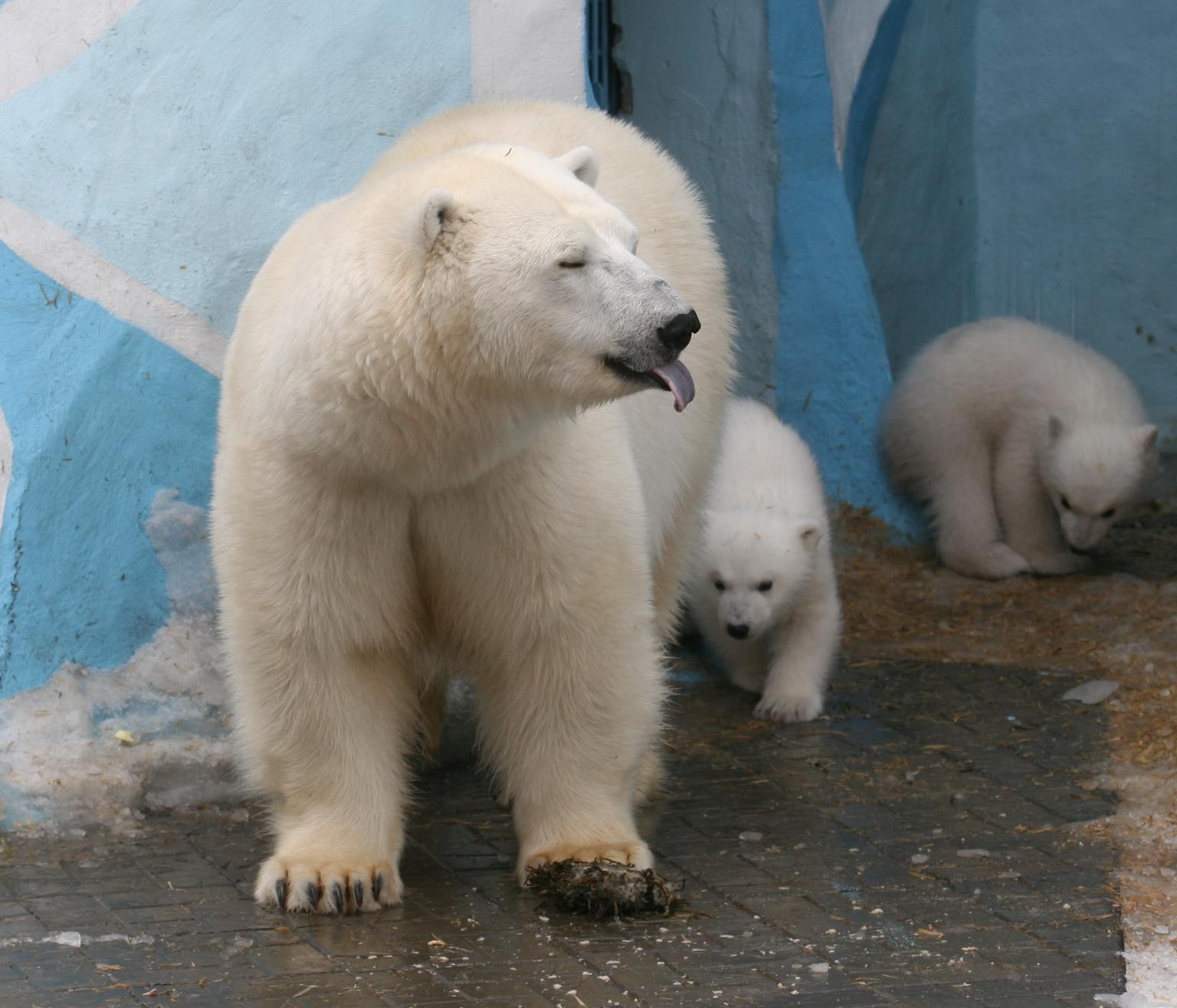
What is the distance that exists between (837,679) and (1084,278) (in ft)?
10.5

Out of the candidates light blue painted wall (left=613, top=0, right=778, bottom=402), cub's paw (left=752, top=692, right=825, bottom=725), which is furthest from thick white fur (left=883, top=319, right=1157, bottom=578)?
cub's paw (left=752, top=692, right=825, bottom=725)

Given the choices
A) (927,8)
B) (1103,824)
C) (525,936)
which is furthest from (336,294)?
(927,8)

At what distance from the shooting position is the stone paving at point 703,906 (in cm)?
308

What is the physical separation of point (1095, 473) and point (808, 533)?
1.73 metres

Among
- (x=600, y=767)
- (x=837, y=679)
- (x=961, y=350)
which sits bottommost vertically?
(x=837, y=679)

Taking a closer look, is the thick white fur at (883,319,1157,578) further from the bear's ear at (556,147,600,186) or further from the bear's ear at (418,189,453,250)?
the bear's ear at (418,189,453,250)

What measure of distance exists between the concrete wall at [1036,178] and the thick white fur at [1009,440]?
0.84 meters

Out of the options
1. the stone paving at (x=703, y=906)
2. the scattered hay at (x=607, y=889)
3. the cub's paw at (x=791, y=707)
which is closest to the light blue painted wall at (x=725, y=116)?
the cub's paw at (x=791, y=707)

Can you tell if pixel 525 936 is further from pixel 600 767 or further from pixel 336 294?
pixel 336 294

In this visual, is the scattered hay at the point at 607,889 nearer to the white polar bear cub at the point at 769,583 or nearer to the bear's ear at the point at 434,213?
the bear's ear at the point at 434,213

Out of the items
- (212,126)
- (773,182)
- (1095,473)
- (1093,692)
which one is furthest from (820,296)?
(212,126)

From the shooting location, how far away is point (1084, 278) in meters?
7.78

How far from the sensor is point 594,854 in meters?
3.54

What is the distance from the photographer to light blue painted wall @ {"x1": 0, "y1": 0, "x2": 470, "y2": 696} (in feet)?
14.4
